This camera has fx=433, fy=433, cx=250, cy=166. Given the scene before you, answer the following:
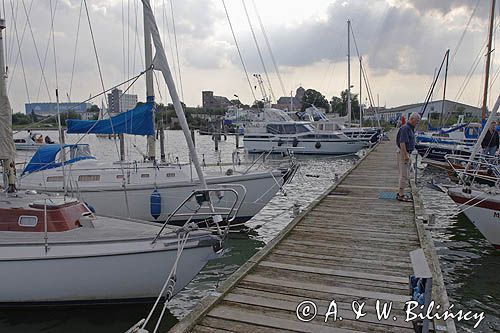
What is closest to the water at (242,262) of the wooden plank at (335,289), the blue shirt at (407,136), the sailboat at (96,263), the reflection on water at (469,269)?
the reflection on water at (469,269)

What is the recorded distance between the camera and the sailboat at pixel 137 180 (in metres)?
12.3

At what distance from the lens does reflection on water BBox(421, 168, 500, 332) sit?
25.9 ft

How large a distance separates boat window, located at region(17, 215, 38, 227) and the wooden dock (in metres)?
4.05

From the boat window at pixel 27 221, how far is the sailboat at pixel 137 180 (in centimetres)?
393

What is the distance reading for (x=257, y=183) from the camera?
13383 mm

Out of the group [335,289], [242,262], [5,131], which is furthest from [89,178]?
[335,289]

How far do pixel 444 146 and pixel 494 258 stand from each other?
16.5 metres

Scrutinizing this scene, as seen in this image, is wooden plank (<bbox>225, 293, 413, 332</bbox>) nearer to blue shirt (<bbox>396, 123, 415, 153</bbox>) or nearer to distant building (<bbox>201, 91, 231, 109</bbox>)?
blue shirt (<bbox>396, 123, 415, 153</bbox>)

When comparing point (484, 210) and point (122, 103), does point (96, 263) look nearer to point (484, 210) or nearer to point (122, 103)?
point (122, 103)

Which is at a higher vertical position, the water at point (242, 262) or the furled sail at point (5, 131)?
the furled sail at point (5, 131)

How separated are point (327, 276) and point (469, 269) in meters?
5.70

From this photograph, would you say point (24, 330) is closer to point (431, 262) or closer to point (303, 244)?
point (303, 244)

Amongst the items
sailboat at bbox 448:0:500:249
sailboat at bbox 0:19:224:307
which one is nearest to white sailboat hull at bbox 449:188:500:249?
sailboat at bbox 448:0:500:249

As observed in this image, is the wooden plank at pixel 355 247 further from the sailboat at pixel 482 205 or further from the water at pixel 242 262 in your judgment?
the sailboat at pixel 482 205
